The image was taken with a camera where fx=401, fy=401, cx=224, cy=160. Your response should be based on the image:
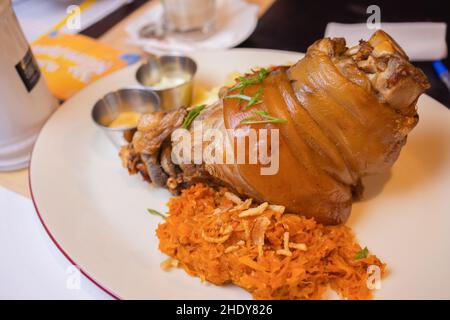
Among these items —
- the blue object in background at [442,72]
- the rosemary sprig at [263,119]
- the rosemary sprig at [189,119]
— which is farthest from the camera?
the blue object in background at [442,72]

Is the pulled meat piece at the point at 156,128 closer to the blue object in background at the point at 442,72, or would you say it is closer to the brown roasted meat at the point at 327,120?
the brown roasted meat at the point at 327,120

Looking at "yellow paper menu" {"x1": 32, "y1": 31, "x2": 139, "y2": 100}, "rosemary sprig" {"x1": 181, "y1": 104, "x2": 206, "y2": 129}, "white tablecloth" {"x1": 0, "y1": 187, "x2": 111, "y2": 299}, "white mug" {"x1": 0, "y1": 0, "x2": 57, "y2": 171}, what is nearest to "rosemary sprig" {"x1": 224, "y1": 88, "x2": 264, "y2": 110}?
"rosemary sprig" {"x1": 181, "y1": 104, "x2": 206, "y2": 129}

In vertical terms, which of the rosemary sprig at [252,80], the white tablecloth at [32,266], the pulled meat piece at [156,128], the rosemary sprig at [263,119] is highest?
the rosemary sprig at [252,80]

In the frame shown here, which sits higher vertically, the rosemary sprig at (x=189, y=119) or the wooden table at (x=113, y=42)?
the rosemary sprig at (x=189, y=119)

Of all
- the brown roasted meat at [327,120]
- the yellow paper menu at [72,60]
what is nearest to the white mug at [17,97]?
the yellow paper menu at [72,60]

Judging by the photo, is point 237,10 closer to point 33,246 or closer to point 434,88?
point 434,88
